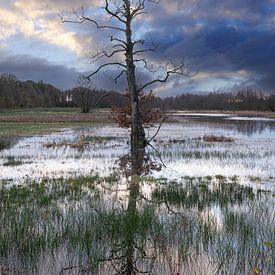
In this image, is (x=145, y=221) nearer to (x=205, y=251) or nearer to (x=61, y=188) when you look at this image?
(x=205, y=251)

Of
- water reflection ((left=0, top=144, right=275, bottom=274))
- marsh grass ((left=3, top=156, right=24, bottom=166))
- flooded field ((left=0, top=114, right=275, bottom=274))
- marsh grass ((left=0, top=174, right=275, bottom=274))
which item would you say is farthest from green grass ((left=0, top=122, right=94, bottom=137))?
marsh grass ((left=0, top=174, right=275, bottom=274))

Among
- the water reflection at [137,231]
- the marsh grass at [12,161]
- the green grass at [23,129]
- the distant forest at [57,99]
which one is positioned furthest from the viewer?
the distant forest at [57,99]

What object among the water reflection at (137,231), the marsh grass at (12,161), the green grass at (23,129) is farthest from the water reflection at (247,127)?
the water reflection at (137,231)

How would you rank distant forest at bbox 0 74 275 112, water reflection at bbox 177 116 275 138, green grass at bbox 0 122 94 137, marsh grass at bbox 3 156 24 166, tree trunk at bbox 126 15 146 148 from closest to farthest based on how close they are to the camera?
marsh grass at bbox 3 156 24 166, tree trunk at bbox 126 15 146 148, green grass at bbox 0 122 94 137, water reflection at bbox 177 116 275 138, distant forest at bbox 0 74 275 112

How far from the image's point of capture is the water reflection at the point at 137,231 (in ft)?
23.0

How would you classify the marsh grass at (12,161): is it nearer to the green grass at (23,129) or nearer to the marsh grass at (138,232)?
the marsh grass at (138,232)

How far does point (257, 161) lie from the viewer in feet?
71.3

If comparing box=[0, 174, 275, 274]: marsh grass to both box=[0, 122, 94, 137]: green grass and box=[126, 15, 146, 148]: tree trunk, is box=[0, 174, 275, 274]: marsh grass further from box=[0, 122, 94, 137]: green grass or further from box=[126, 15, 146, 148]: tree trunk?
box=[0, 122, 94, 137]: green grass

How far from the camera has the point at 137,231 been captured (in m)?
8.40

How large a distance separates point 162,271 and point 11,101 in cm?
11692

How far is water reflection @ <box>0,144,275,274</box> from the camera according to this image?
700 cm

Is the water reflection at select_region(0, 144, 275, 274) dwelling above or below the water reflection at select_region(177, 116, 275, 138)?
above

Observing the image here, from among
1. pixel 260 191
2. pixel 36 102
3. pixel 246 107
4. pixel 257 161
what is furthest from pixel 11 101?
pixel 260 191

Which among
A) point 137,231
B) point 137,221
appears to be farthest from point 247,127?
point 137,231
